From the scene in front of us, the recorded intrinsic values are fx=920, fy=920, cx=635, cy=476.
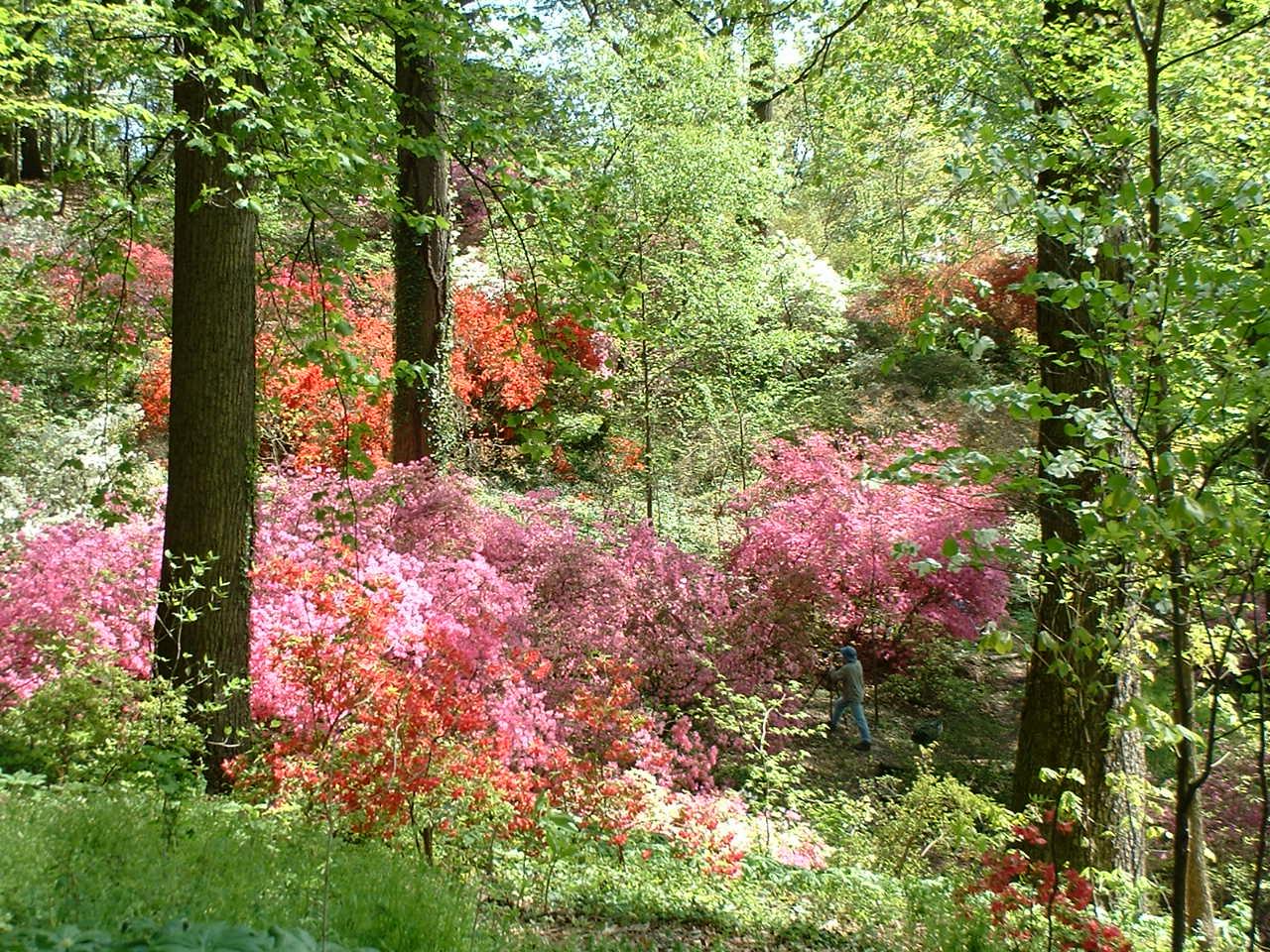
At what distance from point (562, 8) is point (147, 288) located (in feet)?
27.5

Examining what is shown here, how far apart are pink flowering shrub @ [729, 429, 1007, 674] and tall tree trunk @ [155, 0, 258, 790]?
536 cm

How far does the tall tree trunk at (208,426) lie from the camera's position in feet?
15.9

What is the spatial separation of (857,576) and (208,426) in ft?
22.7

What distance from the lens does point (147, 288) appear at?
14820mm

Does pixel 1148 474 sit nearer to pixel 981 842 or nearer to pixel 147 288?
pixel 981 842

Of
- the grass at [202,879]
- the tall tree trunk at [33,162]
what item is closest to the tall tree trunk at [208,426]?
the grass at [202,879]

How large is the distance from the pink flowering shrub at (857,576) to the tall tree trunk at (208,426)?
5361 mm

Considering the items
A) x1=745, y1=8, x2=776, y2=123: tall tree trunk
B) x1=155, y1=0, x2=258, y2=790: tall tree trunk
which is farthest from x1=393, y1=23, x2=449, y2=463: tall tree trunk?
x1=155, y1=0, x2=258, y2=790: tall tree trunk

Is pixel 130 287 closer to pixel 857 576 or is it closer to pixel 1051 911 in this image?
pixel 857 576

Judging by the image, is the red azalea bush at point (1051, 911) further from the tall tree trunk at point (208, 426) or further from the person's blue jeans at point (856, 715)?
the person's blue jeans at point (856, 715)

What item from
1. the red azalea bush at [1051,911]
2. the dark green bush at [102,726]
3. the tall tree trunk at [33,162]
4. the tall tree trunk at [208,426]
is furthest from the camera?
the tall tree trunk at [33,162]

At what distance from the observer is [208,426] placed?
4898 millimetres

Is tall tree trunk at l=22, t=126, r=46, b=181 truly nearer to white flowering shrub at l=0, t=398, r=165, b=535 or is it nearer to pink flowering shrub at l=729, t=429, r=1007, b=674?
white flowering shrub at l=0, t=398, r=165, b=535

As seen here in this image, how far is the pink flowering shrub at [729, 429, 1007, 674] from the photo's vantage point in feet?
30.9
